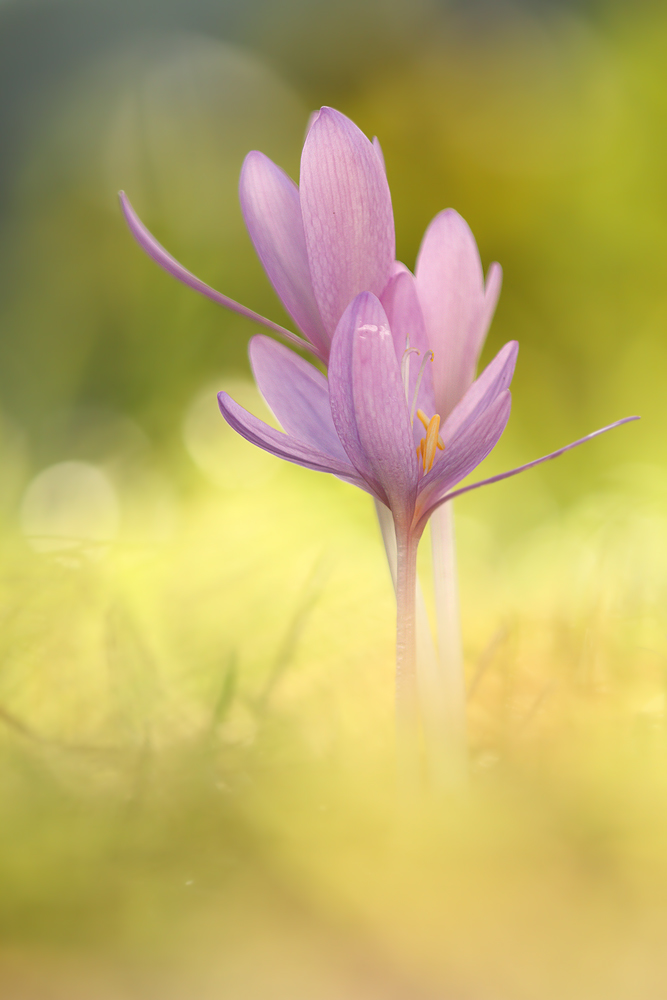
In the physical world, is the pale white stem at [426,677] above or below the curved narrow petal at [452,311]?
below

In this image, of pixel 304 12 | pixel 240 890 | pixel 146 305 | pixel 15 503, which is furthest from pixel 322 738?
pixel 304 12

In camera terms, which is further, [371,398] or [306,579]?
[306,579]

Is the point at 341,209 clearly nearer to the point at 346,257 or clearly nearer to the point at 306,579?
the point at 346,257

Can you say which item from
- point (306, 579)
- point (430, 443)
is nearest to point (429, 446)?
point (430, 443)

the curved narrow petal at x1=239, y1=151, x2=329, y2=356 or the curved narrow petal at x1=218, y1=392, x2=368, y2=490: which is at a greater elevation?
the curved narrow petal at x1=239, y1=151, x2=329, y2=356
